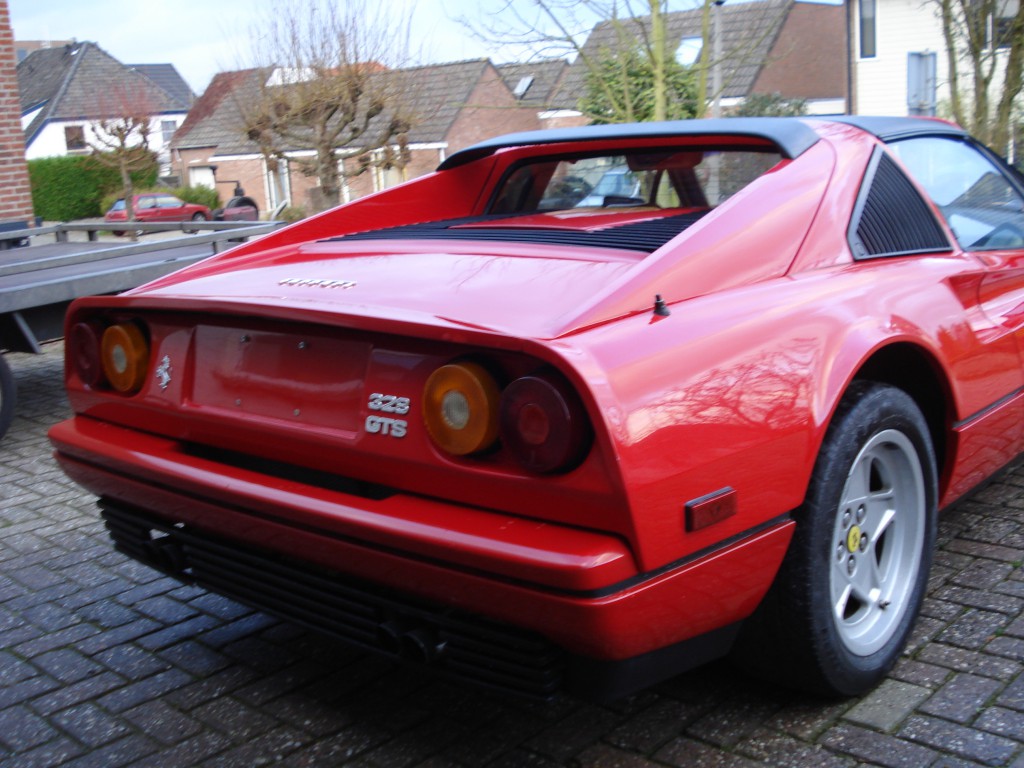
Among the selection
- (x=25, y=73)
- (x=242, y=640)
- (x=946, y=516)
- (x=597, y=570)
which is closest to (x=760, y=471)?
(x=597, y=570)

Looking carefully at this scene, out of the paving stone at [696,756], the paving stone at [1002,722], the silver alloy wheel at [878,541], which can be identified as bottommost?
the paving stone at [1002,722]

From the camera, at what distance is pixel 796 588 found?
2.39 m

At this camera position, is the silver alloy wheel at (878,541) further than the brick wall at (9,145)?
No

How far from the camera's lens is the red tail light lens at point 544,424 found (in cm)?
204

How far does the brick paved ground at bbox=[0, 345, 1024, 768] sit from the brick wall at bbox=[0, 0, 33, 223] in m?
10.4

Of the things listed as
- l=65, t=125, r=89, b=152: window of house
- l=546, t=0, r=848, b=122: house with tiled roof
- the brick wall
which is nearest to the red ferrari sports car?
the brick wall

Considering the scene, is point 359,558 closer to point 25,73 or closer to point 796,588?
point 796,588

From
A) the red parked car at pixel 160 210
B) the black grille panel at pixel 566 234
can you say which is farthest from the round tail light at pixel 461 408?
the red parked car at pixel 160 210

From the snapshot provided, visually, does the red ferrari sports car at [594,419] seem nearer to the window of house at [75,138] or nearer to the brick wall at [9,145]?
the brick wall at [9,145]

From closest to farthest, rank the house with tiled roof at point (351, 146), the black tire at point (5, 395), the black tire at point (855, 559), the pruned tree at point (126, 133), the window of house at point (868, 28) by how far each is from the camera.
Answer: the black tire at point (855, 559) → the black tire at point (5, 395) → the house with tiled roof at point (351, 146) → the window of house at point (868, 28) → the pruned tree at point (126, 133)

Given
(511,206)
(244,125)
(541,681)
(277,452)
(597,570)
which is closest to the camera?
(597,570)

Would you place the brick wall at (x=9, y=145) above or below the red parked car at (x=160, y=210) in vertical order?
above

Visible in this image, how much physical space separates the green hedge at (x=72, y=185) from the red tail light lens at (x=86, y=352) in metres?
49.0

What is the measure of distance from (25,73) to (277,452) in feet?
240
